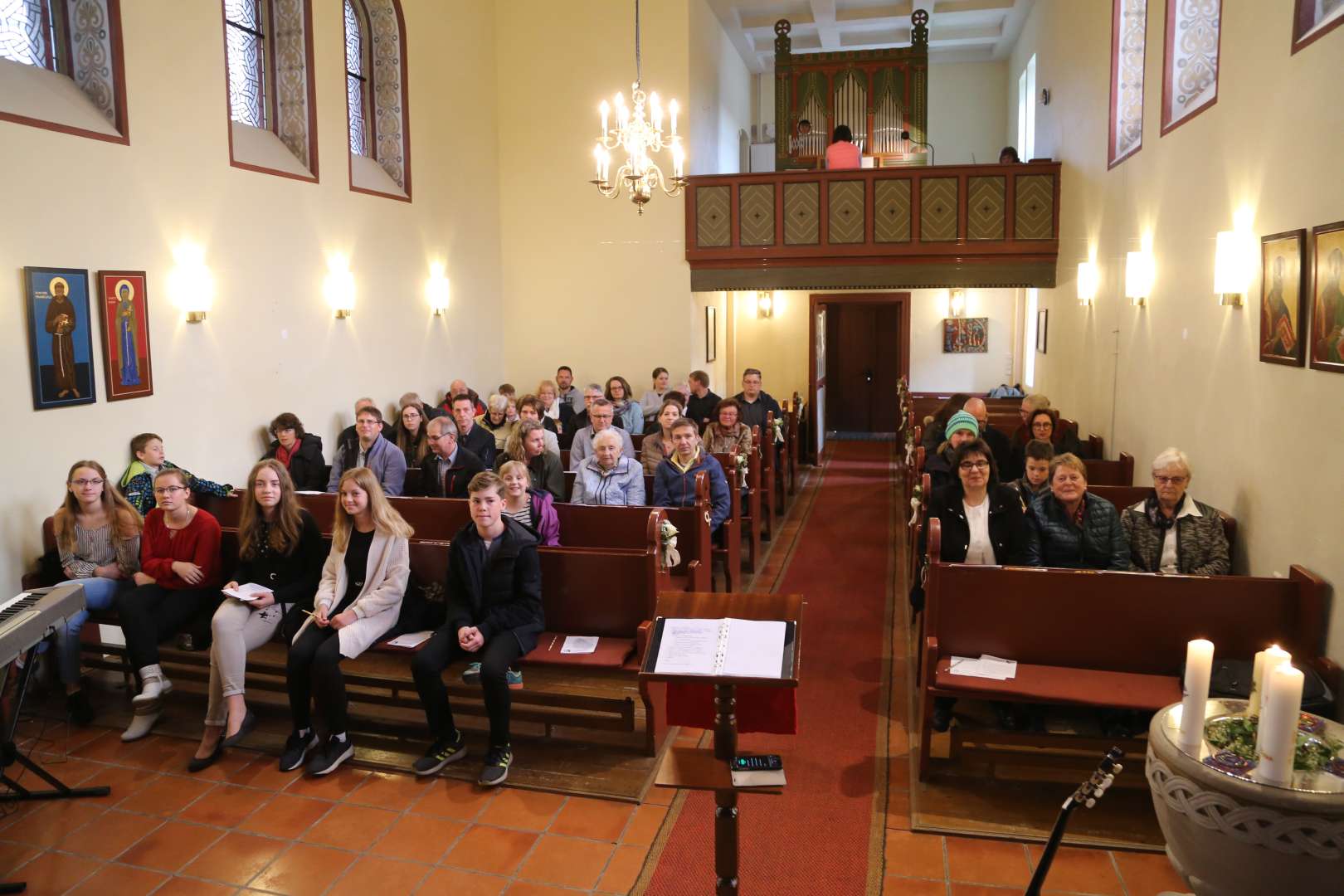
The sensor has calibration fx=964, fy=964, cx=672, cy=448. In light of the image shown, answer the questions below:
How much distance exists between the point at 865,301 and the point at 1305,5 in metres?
10.7

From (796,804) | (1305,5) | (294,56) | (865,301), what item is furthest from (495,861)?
(865,301)

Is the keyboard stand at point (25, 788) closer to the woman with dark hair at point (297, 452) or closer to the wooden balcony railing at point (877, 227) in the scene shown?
the woman with dark hair at point (297, 452)

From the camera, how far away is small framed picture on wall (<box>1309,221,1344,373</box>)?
3686 mm

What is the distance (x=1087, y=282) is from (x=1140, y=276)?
70.4 inches

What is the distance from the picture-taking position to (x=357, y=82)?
881 cm

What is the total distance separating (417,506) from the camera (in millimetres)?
5863

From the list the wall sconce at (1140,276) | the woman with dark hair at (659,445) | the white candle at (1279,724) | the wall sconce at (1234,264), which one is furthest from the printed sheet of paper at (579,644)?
the wall sconce at (1140,276)

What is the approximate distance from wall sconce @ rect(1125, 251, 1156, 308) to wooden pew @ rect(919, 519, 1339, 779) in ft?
9.50

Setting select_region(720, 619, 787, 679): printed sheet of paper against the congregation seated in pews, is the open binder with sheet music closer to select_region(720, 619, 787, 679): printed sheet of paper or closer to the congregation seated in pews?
select_region(720, 619, 787, 679): printed sheet of paper

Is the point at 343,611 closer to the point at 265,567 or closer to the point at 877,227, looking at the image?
the point at 265,567

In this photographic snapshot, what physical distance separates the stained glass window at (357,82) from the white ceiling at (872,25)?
14.7 feet

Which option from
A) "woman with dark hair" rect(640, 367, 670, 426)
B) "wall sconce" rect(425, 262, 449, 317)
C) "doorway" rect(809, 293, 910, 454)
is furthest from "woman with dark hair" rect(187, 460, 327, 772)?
"doorway" rect(809, 293, 910, 454)

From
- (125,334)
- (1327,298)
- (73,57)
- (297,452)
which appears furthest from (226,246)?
(1327,298)

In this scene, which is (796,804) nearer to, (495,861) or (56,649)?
(495,861)
